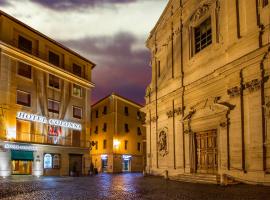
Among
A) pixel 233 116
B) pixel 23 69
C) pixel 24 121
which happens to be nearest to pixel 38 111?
pixel 24 121

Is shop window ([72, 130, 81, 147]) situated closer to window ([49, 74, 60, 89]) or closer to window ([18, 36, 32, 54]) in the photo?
window ([49, 74, 60, 89])

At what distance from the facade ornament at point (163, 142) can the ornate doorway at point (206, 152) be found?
4.23m

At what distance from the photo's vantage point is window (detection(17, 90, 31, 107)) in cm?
3453

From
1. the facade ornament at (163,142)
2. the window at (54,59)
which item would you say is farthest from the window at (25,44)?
the facade ornament at (163,142)

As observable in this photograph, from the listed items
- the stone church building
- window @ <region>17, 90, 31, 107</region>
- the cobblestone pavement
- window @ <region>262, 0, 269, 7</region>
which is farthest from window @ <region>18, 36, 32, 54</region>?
window @ <region>262, 0, 269, 7</region>

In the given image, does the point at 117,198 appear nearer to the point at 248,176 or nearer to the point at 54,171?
the point at 248,176

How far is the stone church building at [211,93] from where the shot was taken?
15.9m

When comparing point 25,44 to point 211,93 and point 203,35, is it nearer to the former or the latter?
point 203,35

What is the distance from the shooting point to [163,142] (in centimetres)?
2647

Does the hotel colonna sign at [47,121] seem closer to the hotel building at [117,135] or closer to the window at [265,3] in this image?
the hotel building at [117,135]

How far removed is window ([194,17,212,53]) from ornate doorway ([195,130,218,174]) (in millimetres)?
5869

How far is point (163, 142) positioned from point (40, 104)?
55.1 feet

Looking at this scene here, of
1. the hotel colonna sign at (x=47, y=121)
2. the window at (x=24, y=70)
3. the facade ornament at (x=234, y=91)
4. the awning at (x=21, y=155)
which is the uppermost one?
the window at (x=24, y=70)

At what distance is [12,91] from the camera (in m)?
33.4
